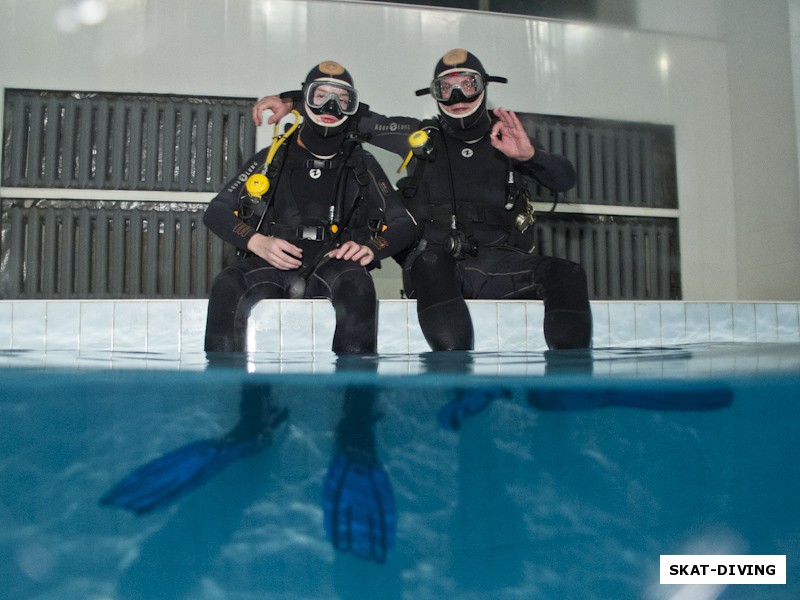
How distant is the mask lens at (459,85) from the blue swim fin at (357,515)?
8.16ft

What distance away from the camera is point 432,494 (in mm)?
1583

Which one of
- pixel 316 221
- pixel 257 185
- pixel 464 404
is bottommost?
pixel 464 404

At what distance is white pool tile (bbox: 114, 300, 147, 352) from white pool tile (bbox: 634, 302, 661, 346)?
8.18 feet

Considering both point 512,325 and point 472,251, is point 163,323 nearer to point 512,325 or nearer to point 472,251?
point 472,251

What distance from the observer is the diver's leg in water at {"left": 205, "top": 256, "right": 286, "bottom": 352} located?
301cm

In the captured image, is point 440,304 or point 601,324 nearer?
point 440,304

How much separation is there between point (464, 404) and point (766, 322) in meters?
3.18

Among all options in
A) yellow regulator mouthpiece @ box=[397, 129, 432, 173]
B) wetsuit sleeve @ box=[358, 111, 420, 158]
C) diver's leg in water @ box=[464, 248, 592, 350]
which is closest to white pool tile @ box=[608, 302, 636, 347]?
diver's leg in water @ box=[464, 248, 592, 350]

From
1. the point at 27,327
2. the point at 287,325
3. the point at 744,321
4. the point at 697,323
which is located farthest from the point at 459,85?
the point at 27,327

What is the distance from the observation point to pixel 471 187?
3.77 m

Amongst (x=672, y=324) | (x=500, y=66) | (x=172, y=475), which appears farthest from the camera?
(x=500, y=66)

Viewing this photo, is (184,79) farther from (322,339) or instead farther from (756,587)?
(756,587)

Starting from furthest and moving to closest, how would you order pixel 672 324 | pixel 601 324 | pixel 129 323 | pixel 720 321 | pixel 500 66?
pixel 500 66, pixel 720 321, pixel 672 324, pixel 601 324, pixel 129 323

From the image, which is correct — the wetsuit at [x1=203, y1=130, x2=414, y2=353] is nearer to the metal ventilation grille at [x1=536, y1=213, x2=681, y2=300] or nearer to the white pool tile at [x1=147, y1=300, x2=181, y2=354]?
the white pool tile at [x1=147, y1=300, x2=181, y2=354]
